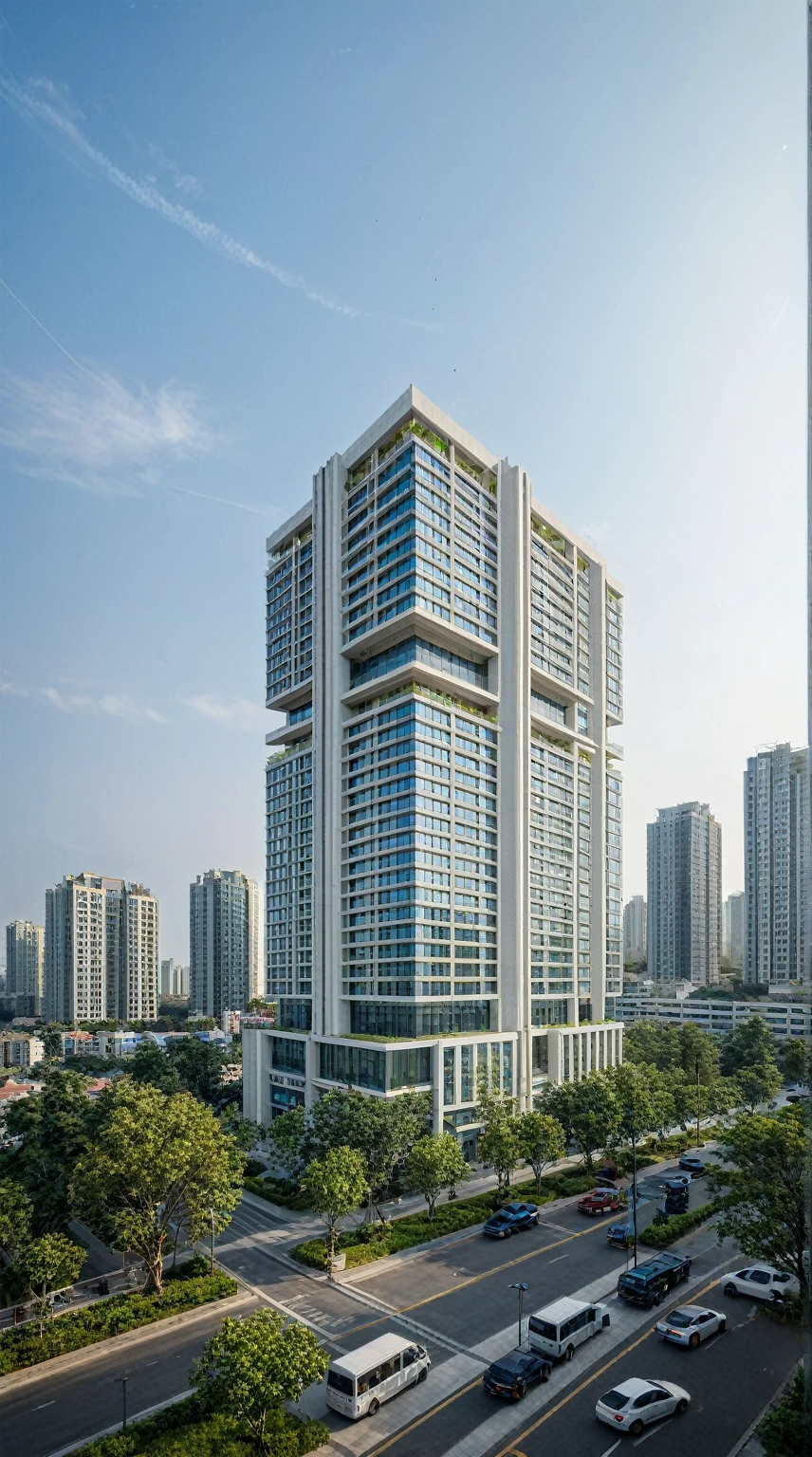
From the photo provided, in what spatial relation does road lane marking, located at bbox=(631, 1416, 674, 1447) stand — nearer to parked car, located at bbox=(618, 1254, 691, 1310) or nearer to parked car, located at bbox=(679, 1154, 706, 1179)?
parked car, located at bbox=(618, 1254, 691, 1310)

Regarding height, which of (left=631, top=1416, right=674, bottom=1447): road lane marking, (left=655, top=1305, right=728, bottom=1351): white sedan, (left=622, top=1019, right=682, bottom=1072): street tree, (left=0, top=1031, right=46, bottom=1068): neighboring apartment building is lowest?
(left=0, top=1031, right=46, bottom=1068): neighboring apartment building

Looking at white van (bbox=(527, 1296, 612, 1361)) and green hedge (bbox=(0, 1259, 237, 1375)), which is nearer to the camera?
white van (bbox=(527, 1296, 612, 1361))

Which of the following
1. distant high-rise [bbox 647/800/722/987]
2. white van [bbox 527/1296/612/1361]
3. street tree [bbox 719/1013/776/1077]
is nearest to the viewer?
white van [bbox 527/1296/612/1361]

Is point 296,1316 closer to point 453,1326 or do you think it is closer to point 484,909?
point 453,1326

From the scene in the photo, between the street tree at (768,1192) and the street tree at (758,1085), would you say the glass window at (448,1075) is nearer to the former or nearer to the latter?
the street tree at (758,1085)

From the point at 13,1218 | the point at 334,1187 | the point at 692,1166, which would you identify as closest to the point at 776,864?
the point at 692,1166

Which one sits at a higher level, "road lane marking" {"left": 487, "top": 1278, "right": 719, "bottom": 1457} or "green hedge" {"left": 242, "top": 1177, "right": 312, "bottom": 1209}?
"road lane marking" {"left": 487, "top": 1278, "right": 719, "bottom": 1457}

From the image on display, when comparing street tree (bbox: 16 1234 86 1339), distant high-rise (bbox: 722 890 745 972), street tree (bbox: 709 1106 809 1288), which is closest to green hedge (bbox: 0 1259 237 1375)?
street tree (bbox: 16 1234 86 1339)

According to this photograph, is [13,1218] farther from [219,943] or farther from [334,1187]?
[219,943]
